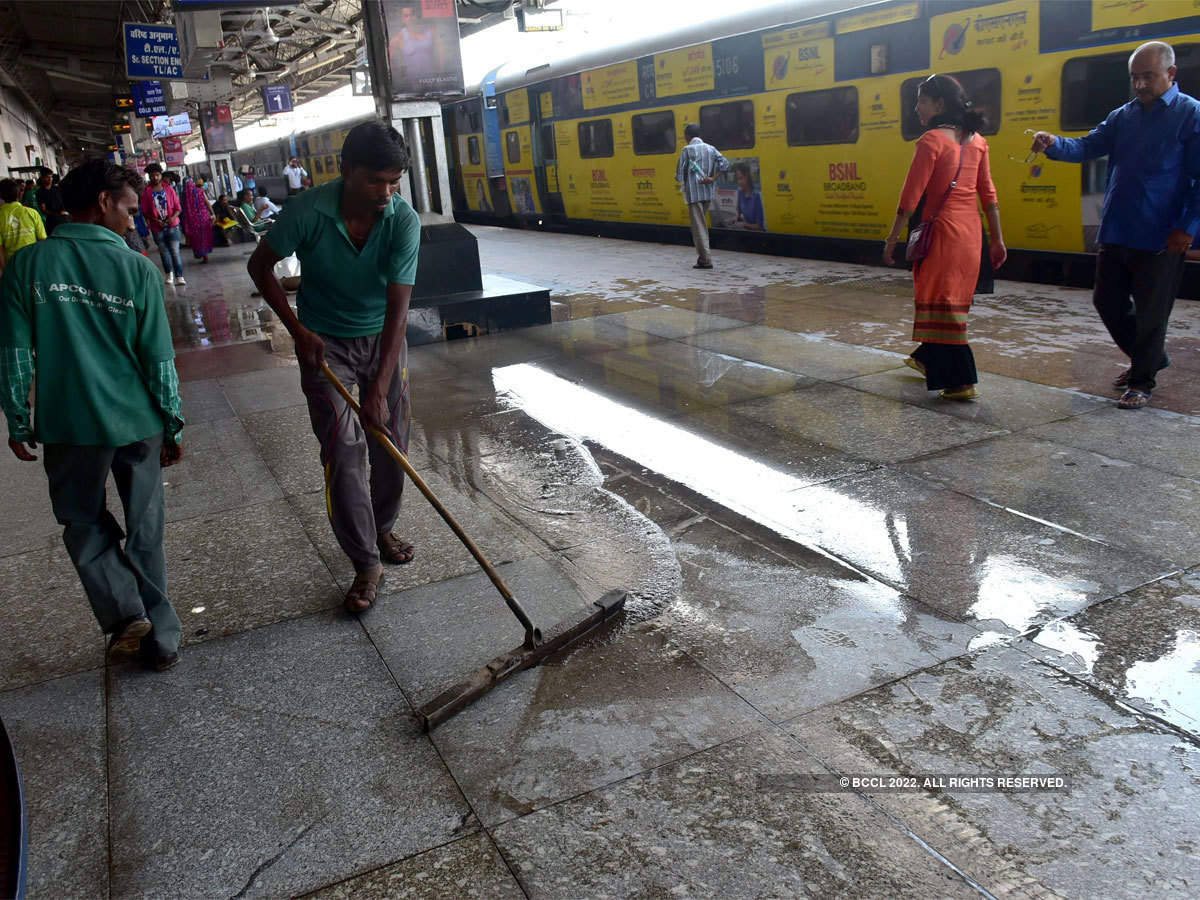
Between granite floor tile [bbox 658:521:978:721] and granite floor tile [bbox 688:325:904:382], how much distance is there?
9.94ft

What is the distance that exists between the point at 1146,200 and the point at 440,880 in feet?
16.4

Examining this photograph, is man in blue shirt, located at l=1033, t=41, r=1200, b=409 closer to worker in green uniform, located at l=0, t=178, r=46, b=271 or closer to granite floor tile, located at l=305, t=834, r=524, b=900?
granite floor tile, located at l=305, t=834, r=524, b=900

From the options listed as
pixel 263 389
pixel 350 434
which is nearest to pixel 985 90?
pixel 263 389

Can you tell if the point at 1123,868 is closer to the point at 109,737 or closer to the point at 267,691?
the point at 267,691

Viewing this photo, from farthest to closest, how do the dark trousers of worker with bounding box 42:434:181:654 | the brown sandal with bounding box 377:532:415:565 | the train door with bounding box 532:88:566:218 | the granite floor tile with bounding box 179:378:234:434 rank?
the train door with bounding box 532:88:566:218 → the granite floor tile with bounding box 179:378:234:434 → the brown sandal with bounding box 377:532:415:565 → the dark trousers of worker with bounding box 42:434:181:654

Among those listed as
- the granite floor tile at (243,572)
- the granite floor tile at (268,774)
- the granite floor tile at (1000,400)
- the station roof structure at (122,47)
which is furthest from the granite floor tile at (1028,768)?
the station roof structure at (122,47)

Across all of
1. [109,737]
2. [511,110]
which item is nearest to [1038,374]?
[109,737]

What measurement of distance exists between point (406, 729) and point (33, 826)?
97 cm

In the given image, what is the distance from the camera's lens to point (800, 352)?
7.29 meters

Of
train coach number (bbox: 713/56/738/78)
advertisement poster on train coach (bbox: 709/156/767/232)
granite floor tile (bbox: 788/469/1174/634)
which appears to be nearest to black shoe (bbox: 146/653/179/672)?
granite floor tile (bbox: 788/469/1174/634)

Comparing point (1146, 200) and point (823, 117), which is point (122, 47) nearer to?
point (823, 117)

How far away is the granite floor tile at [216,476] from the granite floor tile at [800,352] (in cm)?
359

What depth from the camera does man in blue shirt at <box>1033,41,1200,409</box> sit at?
5.04 m

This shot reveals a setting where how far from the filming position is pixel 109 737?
2855mm
